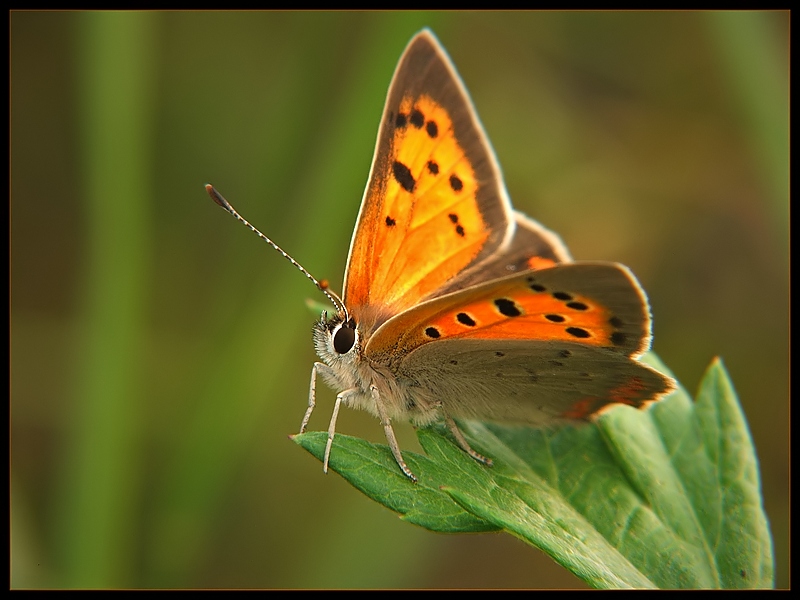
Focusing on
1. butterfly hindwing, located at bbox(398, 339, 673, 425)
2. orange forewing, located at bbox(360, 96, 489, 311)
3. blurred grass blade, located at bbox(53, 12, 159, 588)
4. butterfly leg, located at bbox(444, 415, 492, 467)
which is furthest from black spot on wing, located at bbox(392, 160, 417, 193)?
blurred grass blade, located at bbox(53, 12, 159, 588)

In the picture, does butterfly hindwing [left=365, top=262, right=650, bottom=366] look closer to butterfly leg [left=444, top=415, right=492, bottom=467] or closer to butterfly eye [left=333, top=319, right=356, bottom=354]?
butterfly eye [left=333, top=319, right=356, bottom=354]

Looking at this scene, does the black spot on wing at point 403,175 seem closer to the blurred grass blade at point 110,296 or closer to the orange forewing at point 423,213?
the orange forewing at point 423,213

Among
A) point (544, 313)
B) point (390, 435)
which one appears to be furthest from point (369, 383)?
point (544, 313)

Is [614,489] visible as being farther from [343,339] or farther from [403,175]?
[403,175]
